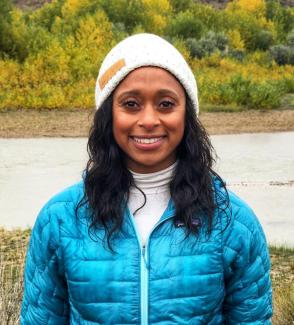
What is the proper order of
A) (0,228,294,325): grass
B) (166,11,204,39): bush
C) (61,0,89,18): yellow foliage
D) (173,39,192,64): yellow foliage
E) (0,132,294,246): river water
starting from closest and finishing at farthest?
(0,228,294,325): grass, (0,132,294,246): river water, (173,39,192,64): yellow foliage, (166,11,204,39): bush, (61,0,89,18): yellow foliage

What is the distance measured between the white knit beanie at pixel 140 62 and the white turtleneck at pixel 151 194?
22 centimetres

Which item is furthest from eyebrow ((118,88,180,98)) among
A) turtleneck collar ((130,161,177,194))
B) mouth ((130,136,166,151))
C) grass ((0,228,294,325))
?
grass ((0,228,294,325))

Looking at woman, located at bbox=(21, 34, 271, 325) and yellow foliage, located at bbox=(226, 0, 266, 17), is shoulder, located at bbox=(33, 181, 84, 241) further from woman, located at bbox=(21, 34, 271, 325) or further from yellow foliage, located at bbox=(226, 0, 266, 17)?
yellow foliage, located at bbox=(226, 0, 266, 17)

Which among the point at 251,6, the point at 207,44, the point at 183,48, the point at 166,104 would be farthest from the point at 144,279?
the point at 251,6

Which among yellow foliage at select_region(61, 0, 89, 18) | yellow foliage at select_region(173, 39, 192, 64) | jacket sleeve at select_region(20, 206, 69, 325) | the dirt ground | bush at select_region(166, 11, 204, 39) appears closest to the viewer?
jacket sleeve at select_region(20, 206, 69, 325)

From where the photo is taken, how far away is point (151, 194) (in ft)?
6.95

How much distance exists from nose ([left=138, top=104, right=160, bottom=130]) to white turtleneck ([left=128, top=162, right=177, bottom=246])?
0.15 meters

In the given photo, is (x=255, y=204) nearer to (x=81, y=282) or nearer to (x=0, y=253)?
(x=0, y=253)

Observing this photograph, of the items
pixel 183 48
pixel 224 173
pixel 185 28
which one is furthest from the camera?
pixel 185 28

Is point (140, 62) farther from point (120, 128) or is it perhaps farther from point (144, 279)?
point (144, 279)

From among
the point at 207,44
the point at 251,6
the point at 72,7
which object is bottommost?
the point at 251,6

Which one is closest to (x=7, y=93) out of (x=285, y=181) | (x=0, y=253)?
(x=285, y=181)

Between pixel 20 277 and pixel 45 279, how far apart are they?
2.37 metres

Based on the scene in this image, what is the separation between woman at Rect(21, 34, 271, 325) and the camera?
199 centimetres
